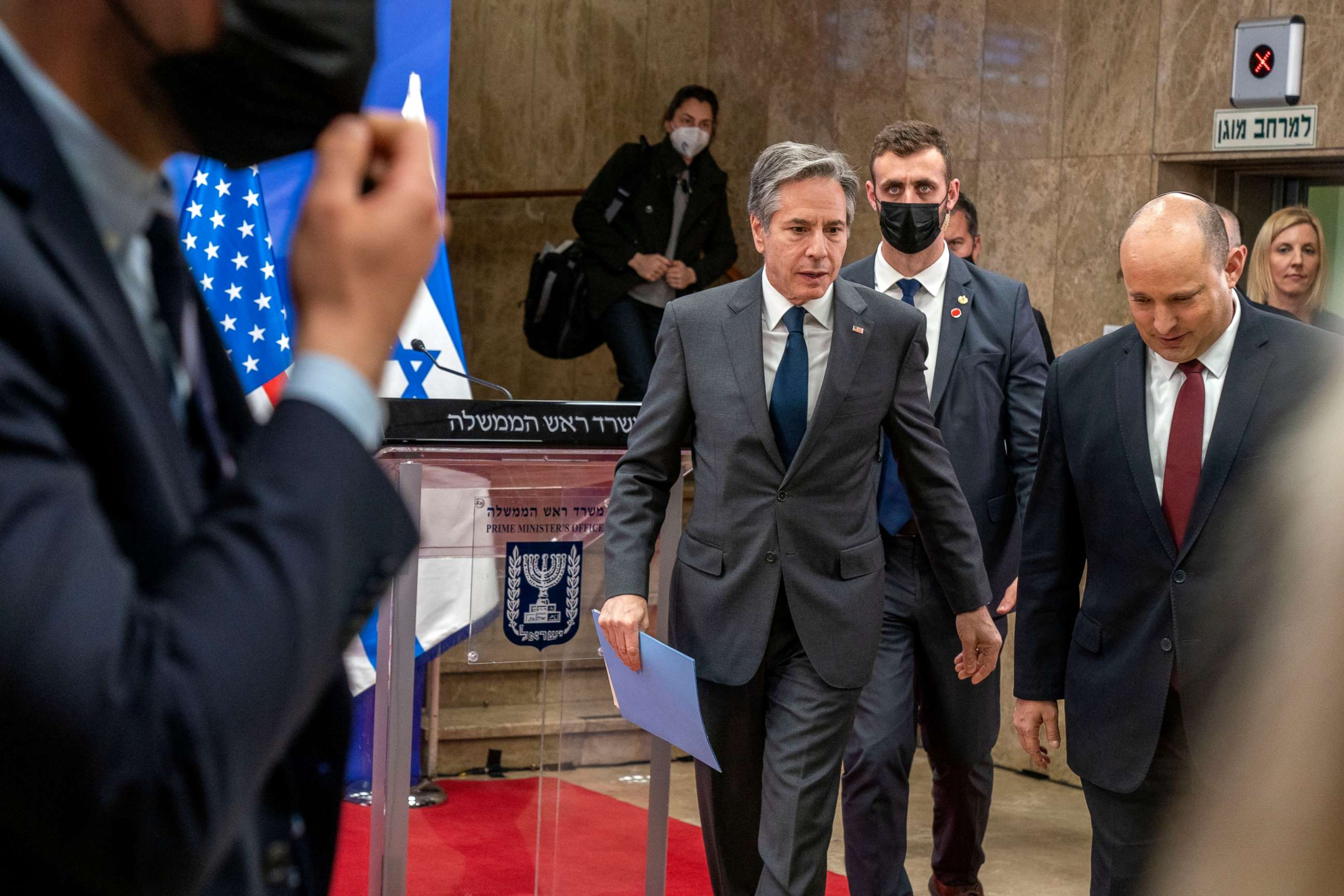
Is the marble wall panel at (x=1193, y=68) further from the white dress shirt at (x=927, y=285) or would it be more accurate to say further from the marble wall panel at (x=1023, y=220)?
the white dress shirt at (x=927, y=285)

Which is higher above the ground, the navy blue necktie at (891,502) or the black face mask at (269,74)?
the black face mask at (269,74)

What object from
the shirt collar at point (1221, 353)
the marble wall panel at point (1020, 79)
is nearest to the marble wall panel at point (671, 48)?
the marble wall panel at point (1020, 79)

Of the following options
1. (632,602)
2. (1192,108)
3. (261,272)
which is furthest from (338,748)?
(1192,108)

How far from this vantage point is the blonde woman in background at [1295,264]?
5.43 m

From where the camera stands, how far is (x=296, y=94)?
813 millimetres

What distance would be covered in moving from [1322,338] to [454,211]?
21.6ft

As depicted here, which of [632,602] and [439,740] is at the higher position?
[632,602]

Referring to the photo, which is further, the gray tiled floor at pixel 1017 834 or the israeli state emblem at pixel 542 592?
the gray tiled floor at pixel 1017 834

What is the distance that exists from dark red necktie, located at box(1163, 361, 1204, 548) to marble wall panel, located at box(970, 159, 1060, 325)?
11.9ft

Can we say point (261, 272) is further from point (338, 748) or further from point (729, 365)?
point (338, 748)

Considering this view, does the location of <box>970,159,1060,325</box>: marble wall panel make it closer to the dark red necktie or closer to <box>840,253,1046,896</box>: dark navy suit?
<box>840,253,1046,896</box>: dark navy suit

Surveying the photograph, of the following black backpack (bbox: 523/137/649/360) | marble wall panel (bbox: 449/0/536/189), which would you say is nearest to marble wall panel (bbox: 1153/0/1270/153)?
black backpack (bbox: 523/137/649/360)

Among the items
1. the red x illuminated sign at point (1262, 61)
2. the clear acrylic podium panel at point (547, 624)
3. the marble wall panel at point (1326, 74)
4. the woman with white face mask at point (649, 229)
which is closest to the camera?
the clear acrylic podium panel at point (547, 624)

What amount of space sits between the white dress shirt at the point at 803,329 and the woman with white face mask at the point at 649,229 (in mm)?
3659
